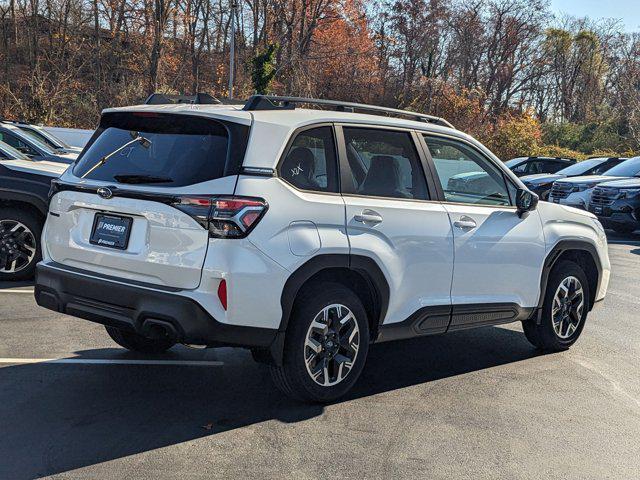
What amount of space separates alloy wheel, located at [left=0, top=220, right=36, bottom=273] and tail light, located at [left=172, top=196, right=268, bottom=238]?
14.9 ft

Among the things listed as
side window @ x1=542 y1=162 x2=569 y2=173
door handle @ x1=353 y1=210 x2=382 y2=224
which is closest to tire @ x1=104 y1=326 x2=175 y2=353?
door handle @ x1=353 y1=210 x2=382 y2=224

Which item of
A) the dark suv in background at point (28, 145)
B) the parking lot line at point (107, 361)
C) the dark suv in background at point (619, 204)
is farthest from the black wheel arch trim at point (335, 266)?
the dark suv in background at point (619, 204)

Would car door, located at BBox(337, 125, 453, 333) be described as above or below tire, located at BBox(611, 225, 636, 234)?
above

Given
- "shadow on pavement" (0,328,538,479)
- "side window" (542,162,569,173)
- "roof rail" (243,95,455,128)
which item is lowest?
"shadow on pavement" (0,328,538,479)

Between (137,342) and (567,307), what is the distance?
3579 millimetres

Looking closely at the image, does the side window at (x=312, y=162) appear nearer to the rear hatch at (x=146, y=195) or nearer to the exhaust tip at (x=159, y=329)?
the rear hatch at (x=146, y=195)

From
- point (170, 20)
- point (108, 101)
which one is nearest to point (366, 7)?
point (170, 20)

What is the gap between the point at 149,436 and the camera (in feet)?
13.1

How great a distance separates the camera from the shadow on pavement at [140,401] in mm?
3797

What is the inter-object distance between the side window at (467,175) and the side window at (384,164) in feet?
0.77

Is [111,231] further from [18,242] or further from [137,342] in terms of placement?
[18,242]

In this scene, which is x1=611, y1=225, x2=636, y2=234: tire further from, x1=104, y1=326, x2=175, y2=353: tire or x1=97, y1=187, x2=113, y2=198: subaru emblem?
x1=97, y1=187, x2=113, y2=198: subaru emblem

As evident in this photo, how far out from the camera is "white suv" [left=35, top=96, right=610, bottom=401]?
13.3 feet

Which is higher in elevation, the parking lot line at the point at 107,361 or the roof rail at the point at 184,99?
the roof rail at the point at 184,99
